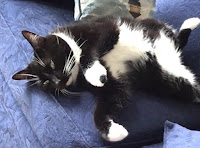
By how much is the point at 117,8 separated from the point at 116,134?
23.4 inches

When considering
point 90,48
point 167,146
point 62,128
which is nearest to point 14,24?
point 90,48

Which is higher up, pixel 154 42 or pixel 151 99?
pixel 154 42

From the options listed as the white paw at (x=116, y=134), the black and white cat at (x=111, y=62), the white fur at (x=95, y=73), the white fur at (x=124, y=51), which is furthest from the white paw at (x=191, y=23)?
the white paw at (x=116, y=134)

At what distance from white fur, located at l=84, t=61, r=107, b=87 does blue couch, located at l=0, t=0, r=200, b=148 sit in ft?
0.22

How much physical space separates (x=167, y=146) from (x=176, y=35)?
1.76ft

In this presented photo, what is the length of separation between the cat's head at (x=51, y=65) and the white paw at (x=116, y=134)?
0.23 m

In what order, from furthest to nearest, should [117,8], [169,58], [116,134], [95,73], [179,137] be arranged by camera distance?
1. [117,8]
2. [169,58]
3. [95,73]
4. [116,134]
5. [179,137]

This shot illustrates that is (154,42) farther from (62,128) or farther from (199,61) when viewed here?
(62,128)

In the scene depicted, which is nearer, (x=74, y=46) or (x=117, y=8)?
(x=74, y=46)

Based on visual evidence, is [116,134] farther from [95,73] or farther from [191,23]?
[191,23]

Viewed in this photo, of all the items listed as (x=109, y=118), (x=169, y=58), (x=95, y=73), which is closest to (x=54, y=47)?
(x=95, y=73)

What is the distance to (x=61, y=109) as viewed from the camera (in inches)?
45.6

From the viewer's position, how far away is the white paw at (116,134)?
3.48 ft

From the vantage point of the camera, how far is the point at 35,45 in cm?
122
